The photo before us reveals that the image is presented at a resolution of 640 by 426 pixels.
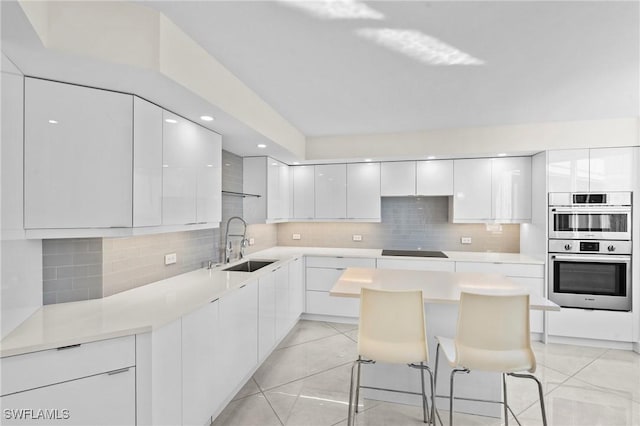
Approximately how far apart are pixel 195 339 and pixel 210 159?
1471 millimetres

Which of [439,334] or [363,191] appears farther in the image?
[363,191]

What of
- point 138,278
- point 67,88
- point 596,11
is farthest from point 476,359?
point 67,88

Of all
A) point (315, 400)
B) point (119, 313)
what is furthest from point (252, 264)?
point (119, 313)

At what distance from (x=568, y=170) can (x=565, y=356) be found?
2.00 metres

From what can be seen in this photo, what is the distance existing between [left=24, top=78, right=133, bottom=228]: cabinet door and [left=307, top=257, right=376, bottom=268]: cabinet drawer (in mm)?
2655

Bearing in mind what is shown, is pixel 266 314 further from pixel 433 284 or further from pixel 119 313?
pixel 433 284

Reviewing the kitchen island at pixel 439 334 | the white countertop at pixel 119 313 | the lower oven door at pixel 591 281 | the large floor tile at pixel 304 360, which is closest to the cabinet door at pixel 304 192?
the large floor tile at pixel 304 360

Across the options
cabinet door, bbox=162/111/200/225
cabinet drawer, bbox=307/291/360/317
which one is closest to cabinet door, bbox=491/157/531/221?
cabinet drawer, bbox=307/291/360/317

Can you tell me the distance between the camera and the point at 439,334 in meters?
2.37

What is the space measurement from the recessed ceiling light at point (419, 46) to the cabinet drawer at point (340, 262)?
255 cm

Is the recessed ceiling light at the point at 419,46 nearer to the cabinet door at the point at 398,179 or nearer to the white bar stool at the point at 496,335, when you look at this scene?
the white bar stool at the point at 496,335

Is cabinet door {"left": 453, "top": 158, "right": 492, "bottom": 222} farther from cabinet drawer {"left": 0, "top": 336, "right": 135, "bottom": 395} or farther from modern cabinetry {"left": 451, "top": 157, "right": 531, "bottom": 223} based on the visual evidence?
cabinet drawer {"left": 0, "top": 336, "right": 135, "bottom": 395}

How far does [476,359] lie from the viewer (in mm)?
1797

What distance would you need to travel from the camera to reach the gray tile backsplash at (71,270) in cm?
192
